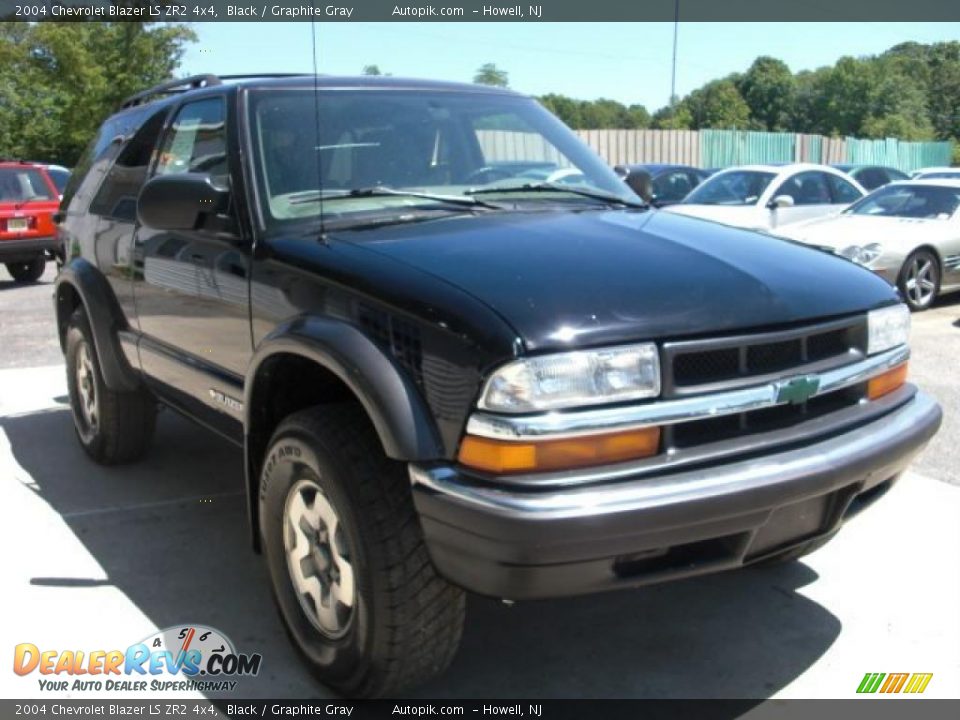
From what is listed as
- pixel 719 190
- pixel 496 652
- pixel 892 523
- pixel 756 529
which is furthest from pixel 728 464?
pixel 719 190

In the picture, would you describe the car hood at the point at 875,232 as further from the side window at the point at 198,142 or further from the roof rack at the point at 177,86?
the side window at the point at 198,142

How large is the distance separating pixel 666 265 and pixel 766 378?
0.45 metres

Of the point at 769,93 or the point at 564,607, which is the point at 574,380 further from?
the point at 769,93

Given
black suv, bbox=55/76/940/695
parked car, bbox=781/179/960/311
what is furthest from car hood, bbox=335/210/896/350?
parked car, bbox=781/179/960/311

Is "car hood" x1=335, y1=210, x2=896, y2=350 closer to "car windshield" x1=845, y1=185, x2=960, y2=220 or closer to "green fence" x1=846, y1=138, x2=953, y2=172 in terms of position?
"car windshield" x1=845, y1=185, x2=960, y2=220

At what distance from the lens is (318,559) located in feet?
9.75

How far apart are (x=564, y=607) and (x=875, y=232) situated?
8063 mm

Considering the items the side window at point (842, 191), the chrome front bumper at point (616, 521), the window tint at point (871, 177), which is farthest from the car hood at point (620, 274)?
the window tint at point (871, 177)

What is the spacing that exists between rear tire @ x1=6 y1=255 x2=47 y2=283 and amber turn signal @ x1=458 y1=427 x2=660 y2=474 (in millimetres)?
13482

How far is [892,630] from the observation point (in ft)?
11.2

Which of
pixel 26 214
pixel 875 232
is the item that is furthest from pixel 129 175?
pixel 26 214

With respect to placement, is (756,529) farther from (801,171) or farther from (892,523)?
(801,171)

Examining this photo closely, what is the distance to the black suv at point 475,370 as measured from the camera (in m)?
2.45

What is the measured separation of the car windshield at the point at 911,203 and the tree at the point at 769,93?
6796cm
